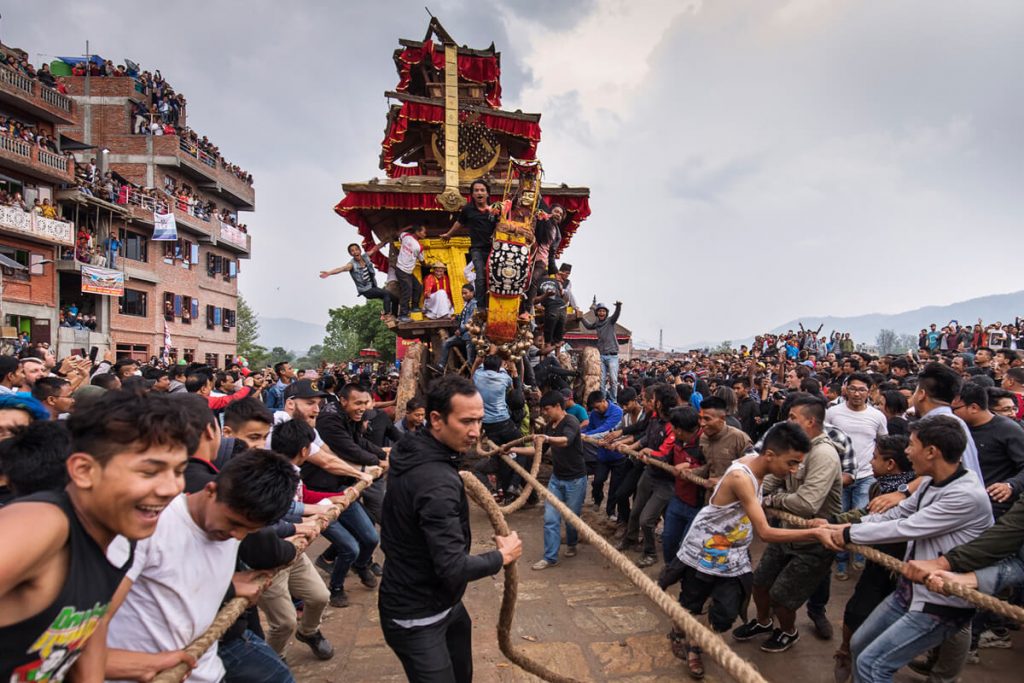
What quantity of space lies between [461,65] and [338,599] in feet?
43.2

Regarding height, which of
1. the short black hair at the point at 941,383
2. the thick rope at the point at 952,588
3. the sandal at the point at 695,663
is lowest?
the sandal at the point at 695,663

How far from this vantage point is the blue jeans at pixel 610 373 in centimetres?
1246

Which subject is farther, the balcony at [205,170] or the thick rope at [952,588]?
the balcony at [205,170]

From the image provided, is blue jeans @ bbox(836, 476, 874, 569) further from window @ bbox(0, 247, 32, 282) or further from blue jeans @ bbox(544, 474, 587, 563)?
window @ bbox(0, 247, 32, 282)

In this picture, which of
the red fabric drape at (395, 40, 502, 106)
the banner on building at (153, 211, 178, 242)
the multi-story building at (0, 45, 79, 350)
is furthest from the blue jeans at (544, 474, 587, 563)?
the banner on building at (153, 211, 178, 242)

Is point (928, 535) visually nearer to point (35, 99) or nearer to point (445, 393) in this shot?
point (445, 393)

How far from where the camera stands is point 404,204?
10914mm

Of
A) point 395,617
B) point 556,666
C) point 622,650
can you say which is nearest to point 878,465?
point 622,650

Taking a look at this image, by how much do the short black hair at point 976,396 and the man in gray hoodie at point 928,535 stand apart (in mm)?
1615

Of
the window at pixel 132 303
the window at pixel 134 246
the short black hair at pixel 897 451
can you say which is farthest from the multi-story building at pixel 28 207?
the short black hair at pixel 897 451

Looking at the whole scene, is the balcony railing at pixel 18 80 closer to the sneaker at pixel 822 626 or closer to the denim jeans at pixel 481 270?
the denim jeans at pixel 481 270

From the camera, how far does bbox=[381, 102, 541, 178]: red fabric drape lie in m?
12.0

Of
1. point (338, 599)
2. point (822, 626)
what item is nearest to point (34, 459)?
point (338, 599)

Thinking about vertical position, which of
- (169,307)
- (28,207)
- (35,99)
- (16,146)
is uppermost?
(35,99)
